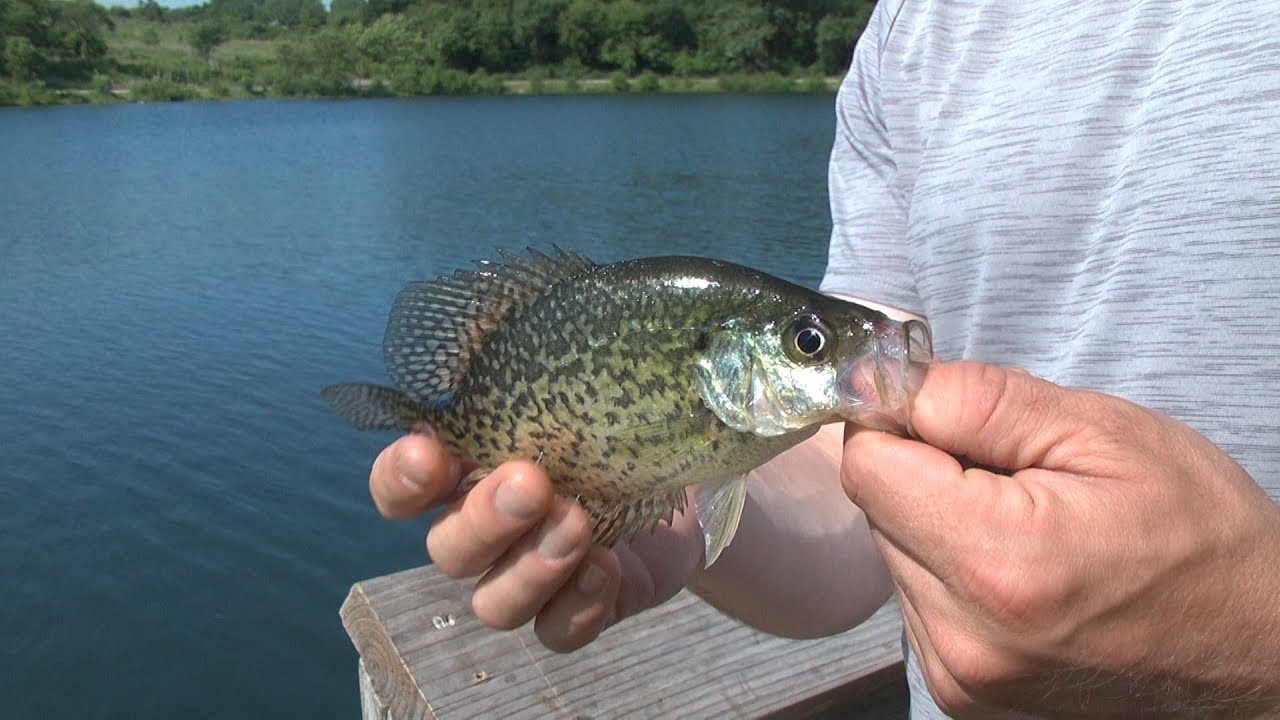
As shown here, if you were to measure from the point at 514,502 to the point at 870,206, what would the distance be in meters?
1.32

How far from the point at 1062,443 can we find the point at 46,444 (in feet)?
38.8

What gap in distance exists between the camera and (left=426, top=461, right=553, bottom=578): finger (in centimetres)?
183

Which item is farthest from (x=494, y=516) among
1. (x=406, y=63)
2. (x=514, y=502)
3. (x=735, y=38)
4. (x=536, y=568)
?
(x=406, y=63)

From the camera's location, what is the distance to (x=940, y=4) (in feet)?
7.61

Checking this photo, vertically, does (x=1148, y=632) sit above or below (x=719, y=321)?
Result: below

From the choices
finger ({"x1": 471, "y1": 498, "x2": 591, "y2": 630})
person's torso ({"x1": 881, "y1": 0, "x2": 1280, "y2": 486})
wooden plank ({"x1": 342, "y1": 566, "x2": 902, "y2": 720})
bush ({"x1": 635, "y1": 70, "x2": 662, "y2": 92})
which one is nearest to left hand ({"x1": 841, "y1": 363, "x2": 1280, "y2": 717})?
person's torso ({"x1": 881, "y1": 0, "x2": 1280, "y2": 486})

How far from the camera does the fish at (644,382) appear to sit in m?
1.80

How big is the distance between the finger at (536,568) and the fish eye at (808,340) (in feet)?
1.78

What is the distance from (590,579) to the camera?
6.70ft

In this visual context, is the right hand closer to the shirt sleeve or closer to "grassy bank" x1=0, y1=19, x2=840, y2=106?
the shirt sleeve

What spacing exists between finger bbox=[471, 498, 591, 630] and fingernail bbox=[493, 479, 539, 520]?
0.08 m

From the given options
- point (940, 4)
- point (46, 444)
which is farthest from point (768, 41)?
point (940, 4)

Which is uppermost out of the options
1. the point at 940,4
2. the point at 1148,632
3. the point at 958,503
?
the point at 940,4

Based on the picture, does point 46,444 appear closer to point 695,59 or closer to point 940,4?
point 940,4
